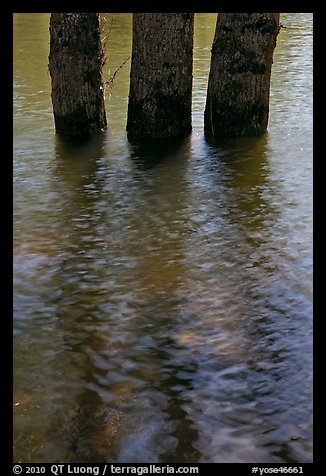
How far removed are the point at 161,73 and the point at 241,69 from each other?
877 millimetres

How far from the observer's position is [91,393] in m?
4.04

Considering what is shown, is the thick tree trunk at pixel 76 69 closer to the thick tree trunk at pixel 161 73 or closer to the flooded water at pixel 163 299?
the flooded water at pixel 163 299

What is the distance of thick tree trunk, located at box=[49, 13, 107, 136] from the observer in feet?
28.3

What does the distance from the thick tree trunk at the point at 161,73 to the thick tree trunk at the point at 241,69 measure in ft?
1.10

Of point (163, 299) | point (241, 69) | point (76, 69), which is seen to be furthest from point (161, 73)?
point (163, 299)

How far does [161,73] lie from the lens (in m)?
8.54

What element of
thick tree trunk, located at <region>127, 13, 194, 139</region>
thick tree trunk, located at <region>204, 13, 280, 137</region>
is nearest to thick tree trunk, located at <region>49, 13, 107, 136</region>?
thick tree trunk, located at <region>127, 13, 194, 139</region>

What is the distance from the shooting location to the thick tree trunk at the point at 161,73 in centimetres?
838

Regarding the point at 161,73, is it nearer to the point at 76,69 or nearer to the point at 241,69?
the point at 241,69

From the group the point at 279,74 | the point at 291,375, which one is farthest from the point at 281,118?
the point at 291,375

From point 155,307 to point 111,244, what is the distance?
1296 millimetres

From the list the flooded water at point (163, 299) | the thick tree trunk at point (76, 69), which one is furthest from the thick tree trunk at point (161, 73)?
the thick tree trunk at point (76, 69)

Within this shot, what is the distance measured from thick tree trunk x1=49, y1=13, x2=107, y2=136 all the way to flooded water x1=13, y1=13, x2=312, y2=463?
1.05 ft

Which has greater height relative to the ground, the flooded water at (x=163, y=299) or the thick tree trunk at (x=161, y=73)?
the thick tree trunk at (x=161, y=73)
